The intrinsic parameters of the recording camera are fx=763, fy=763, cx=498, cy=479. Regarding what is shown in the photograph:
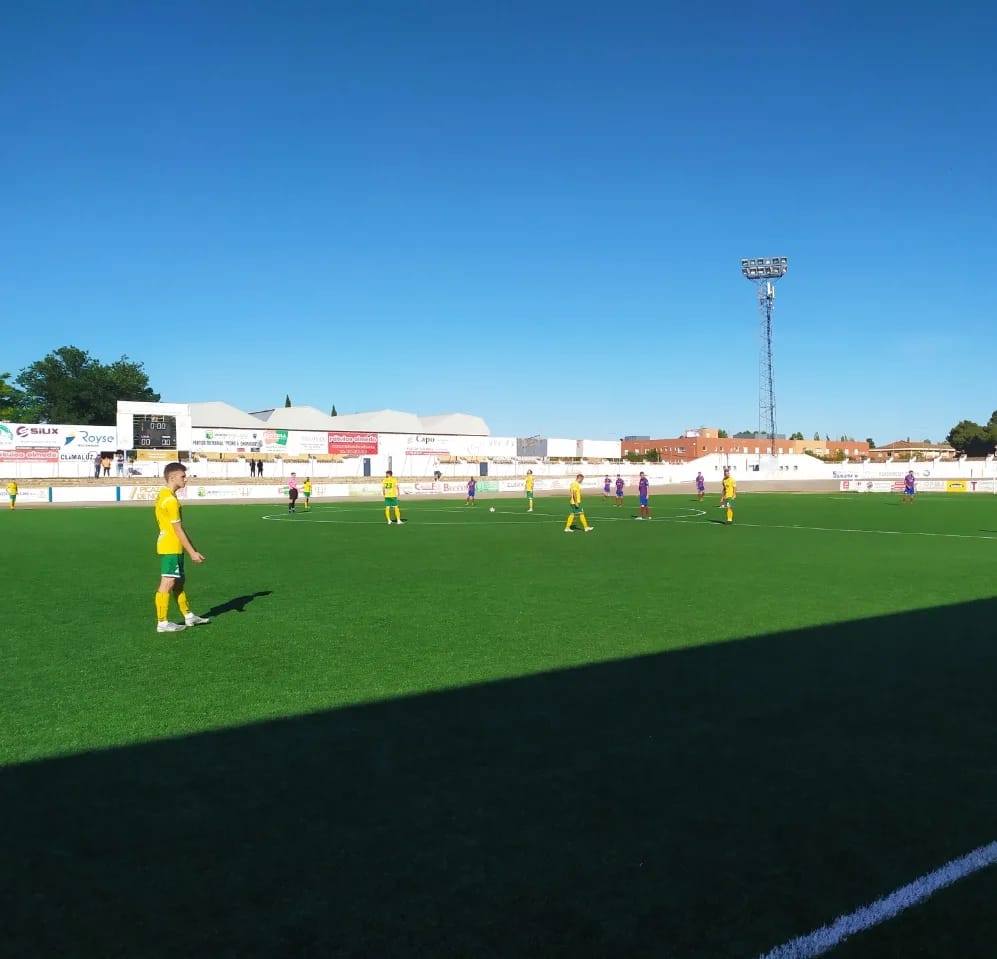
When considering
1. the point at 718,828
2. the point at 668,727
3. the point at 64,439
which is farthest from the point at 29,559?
the point at 64,439

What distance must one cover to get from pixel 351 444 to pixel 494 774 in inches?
2839

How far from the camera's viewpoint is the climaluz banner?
245 ft

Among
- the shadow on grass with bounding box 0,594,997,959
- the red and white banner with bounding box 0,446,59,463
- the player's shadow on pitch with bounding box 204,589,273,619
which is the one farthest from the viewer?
the red and white banner with bounding box 0,446,59,463

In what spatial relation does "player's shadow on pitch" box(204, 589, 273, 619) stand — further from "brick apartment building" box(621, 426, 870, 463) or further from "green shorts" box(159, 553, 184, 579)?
"brick apartment building" box(621, 426, 870, 463)

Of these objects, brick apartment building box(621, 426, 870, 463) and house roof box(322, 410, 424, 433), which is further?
brick apartment building box(621, 426, 870, 463)

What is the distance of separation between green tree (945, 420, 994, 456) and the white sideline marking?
10608 centimetres

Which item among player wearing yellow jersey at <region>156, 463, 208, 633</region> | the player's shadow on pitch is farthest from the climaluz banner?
player wearing yellow jersey at <region>156, 463, 208, 633</region>

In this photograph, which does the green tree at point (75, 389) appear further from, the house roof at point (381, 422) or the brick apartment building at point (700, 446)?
the brick apartment building at point (700, 446)

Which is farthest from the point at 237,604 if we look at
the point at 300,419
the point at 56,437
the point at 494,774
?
the point at 300,419

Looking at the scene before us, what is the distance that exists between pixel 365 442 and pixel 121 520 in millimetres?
45775

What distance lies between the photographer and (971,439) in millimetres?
95312

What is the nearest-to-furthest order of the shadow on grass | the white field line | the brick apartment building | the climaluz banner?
the shadow on grass → the white field line → the climaluz banner → the brick apartment building

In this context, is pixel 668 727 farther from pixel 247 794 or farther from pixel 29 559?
pixel 29 559

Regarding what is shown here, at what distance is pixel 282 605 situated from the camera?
34.6 ft
